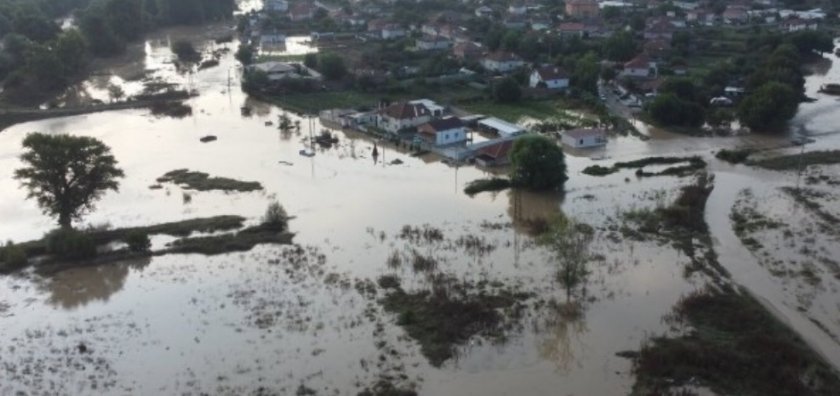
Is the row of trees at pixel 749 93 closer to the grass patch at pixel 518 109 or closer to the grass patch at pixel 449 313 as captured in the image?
the grass patch at pixel 518 109

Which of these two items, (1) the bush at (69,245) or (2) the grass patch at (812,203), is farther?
(2) the grass patch at (812,203)

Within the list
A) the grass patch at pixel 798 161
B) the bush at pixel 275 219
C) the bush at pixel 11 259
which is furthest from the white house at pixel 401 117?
the bush at pixel 11 259

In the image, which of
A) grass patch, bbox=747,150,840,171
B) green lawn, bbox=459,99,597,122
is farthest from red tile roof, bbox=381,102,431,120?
grass patch, bbox=747,150,840,171

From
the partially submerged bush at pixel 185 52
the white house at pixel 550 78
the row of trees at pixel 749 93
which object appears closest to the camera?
the row of trees at pixel 749 93

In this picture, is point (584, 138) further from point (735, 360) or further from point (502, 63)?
point (735, 360)

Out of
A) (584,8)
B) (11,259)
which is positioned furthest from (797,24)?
(11,259)

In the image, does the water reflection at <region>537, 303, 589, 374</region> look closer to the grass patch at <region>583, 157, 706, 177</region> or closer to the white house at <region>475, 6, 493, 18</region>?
the grass patch at <region>583, 157, 706, 177</region>
